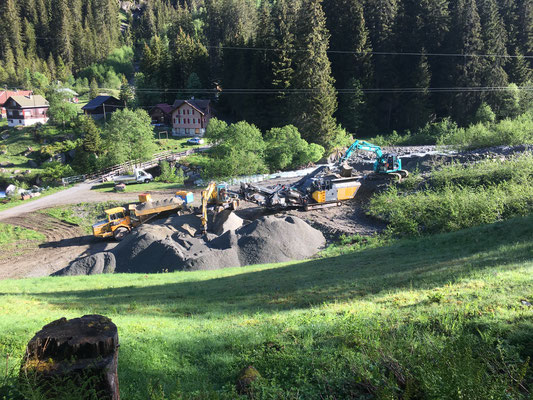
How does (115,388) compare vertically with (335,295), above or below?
above

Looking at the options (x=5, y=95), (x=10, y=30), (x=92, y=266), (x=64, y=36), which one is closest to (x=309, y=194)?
(x=92, y=266)

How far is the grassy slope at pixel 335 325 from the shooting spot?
5258 mm

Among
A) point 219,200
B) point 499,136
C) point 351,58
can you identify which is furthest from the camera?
point 351,58

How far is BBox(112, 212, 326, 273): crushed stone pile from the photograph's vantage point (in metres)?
21.1

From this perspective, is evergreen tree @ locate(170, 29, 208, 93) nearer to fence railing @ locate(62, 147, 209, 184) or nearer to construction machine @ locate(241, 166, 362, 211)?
fence railing @ locate(62, 147, 209, 184)

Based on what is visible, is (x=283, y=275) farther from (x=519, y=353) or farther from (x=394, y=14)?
(x=394, y=14)

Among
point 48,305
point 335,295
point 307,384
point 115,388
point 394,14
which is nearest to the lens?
point 115,388

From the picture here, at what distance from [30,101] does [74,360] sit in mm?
84365

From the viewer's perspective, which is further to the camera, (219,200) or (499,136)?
(499,136)

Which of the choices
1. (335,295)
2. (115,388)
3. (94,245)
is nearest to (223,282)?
(335,295)

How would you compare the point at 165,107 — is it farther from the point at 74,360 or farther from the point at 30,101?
the point at 74,360

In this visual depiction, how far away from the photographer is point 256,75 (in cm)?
6412

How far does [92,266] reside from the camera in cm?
2175

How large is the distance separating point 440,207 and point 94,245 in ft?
71.8
